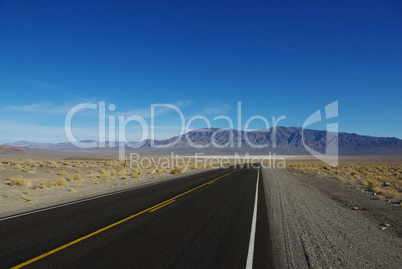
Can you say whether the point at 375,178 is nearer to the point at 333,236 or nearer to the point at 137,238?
the point at 333,236

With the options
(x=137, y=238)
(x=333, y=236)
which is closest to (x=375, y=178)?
(x=333, y=236)

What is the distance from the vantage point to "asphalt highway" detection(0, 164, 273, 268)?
4738mm

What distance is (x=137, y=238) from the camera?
19.7 ft

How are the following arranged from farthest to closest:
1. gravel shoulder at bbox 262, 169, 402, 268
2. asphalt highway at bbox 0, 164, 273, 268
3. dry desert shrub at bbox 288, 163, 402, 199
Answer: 1. dry desert shrub at bbox 288, 163, 402, 199
2. gravel shoulder at bbox 262, 169, 402, 268
3. asphalt highway at bbox 0, 164, 273, 268

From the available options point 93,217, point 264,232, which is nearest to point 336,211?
point 264,232

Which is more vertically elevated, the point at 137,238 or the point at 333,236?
the point at 137,238

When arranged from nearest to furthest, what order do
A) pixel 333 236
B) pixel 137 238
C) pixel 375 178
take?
1. pixel 137 238
2. pixel 333 236
3. pixel 375 178

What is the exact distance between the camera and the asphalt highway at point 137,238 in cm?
474

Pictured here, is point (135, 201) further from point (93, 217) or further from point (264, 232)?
point (264, 232)

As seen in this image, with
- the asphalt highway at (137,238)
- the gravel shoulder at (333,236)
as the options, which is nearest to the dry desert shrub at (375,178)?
the gravel shoulder at (333,236)

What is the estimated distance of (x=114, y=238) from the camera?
5957mm

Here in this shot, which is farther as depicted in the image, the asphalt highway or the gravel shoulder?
the gravel shoulder

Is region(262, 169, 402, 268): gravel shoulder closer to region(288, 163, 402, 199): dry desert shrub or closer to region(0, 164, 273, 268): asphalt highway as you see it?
region(0, 164, 273, 268): asphalt highway

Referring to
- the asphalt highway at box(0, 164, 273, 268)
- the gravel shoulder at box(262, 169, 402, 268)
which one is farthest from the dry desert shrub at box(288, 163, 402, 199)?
the asphalt highway at box(0, 164, 273, 268)
